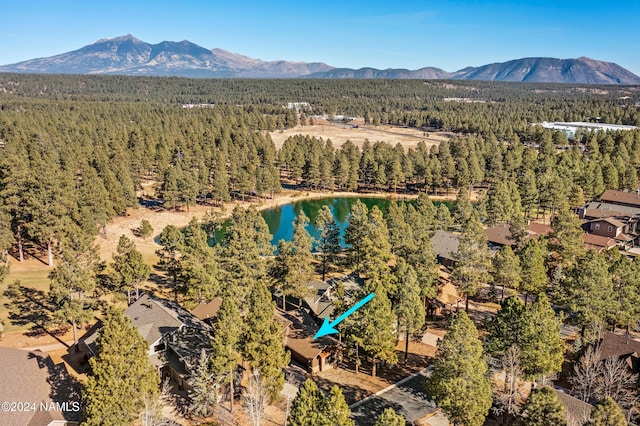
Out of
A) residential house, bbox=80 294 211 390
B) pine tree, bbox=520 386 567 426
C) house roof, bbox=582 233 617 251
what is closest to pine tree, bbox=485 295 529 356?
pine tree, bbox=520 386 567 426

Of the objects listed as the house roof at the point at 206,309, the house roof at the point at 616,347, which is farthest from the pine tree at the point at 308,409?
the house roof at the point at 616,347

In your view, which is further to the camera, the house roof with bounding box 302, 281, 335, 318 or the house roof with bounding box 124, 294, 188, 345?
the house roof with bounding box 302, 281, 335, 318

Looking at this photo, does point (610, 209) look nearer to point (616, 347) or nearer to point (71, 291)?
point (616, 347)

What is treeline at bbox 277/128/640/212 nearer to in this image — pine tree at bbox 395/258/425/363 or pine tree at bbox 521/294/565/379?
pine tree at bbox 395/258/425/363

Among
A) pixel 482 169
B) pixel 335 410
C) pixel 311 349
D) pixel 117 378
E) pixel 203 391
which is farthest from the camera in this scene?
pixel 482 169

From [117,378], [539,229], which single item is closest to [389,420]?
[117,378]

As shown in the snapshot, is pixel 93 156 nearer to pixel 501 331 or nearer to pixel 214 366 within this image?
pixel 214 366

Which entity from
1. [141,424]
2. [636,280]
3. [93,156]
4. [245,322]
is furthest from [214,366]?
[93,156]
